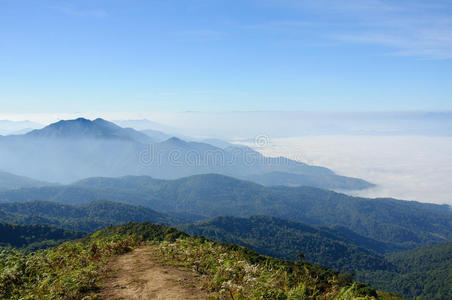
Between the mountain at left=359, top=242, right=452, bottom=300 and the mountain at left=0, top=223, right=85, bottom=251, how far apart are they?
151 m

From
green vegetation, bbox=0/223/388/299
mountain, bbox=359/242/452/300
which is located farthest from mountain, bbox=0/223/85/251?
mountain, bbox=359/242/452/300

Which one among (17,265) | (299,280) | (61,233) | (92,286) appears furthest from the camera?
(61,233)

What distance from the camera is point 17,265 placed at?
11578mm

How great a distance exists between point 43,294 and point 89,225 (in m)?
203

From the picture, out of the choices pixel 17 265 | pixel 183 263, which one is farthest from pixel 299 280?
pixel 17 265

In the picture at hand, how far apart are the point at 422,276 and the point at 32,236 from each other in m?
186

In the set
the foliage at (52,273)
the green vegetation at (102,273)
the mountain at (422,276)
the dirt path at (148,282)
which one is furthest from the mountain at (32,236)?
the mountain at (422,276)

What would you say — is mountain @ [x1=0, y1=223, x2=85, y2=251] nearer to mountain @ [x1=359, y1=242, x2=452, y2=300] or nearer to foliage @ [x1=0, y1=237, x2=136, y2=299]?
foliage @ [x1=0, y1=237, x2=136, y2=299]

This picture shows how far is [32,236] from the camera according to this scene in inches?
4461

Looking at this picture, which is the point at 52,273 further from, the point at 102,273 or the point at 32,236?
the point at 32,236

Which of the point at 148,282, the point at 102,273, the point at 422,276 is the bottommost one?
the point at 422,276

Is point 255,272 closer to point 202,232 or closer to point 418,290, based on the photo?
point 418,290

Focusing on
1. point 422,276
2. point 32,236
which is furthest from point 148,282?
point 422,276

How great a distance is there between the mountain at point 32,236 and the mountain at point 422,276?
15082 cm
